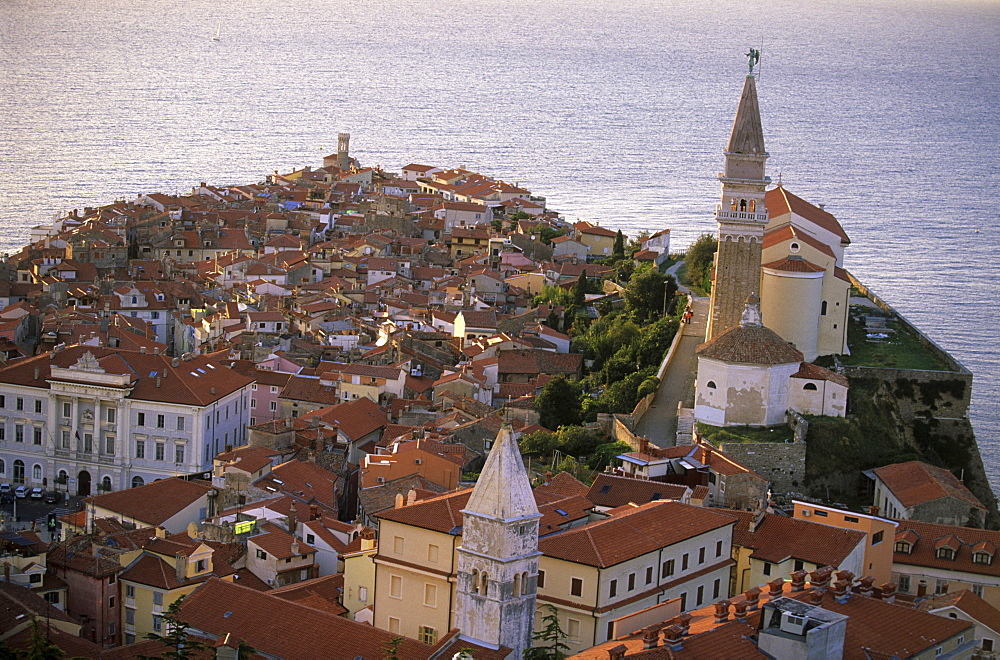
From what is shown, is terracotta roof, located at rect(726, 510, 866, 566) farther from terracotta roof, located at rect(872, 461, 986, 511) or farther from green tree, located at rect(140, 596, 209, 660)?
green tree, located at rect(140, 596, 209, 660)

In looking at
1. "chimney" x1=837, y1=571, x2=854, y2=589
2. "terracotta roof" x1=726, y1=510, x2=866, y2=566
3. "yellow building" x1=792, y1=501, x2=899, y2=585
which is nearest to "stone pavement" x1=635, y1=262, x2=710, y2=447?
"yellow building" x1=792, y1=501, x2=899, y2=585

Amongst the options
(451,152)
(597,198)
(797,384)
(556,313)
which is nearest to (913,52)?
(451,152)

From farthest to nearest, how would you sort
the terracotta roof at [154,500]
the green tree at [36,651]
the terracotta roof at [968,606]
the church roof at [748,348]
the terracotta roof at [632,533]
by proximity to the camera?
1. the church roof at [748,348]
2. the terracotta roof at [154,500]
3. the terracotta roof at [968,606]
4. the terracotta roof at [632,533]
5. the green tree at [36,651]

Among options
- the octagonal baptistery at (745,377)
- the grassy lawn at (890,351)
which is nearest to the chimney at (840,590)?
the octagonal baptistery at (745,377)

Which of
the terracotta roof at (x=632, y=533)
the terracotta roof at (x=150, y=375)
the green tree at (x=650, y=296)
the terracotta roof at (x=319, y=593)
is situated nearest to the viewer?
the terracotta roof at (x=632, y=533)

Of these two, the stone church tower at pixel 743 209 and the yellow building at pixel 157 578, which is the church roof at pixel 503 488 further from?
the stone church tower at pixel 743 209

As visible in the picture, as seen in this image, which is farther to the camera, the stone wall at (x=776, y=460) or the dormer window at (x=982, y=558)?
the stone wall at (x=776, y=460)

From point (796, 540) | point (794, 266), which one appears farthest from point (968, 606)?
point (794, 266)
